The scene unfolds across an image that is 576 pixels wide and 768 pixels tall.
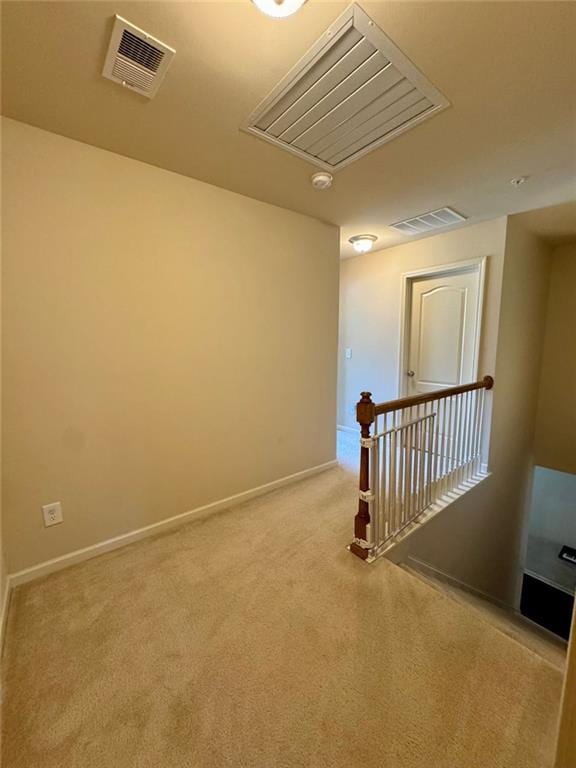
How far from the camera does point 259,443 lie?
2.56m

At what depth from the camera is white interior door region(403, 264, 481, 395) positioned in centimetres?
310

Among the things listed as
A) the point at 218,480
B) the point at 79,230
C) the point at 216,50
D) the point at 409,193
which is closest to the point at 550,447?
the point at 409,193

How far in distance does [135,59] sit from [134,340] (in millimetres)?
1242

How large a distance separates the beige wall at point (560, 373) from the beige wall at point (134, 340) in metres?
2.96

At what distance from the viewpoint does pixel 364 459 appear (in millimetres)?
1833

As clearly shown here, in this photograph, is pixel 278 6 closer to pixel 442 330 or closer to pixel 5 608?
pixel 5 608

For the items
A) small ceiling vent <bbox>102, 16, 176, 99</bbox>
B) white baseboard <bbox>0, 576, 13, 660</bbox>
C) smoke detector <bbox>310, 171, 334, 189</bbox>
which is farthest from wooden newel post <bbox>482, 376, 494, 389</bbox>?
white baseboard <bbox>0, 576, 13, 660</bbox>

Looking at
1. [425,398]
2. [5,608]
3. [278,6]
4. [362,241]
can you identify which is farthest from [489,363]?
[5,608]

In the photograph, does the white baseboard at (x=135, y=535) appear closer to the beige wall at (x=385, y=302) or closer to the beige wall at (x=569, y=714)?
the beige wall at (x=385, y=302)

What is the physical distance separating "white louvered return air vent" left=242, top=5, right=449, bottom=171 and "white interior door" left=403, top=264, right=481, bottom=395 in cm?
194

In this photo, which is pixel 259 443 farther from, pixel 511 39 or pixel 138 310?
pixel 511 39

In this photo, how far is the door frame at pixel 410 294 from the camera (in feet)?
9.69

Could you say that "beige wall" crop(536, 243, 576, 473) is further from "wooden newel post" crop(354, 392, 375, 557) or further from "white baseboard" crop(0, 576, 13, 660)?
"white baseboard" crop(0, 576, 13, 660)

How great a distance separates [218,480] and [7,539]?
1.17 m
